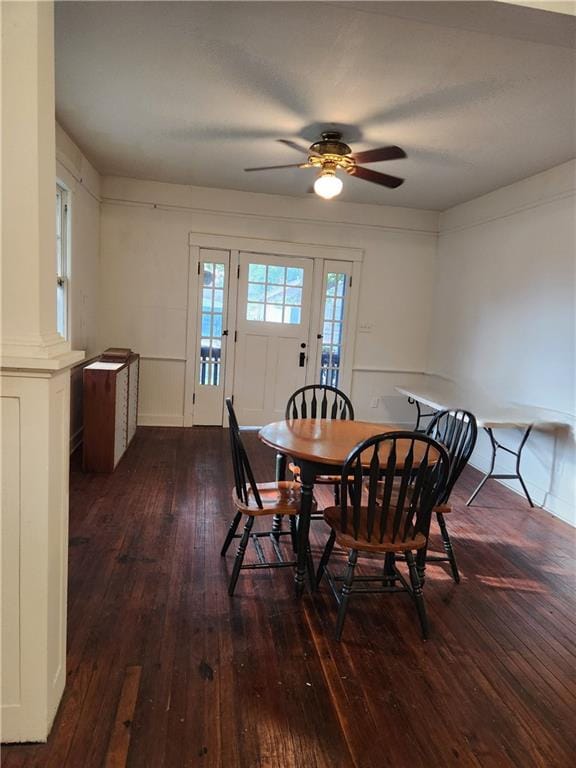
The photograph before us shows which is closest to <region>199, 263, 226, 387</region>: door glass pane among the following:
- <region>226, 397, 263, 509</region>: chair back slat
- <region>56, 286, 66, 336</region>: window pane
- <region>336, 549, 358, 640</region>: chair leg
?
<region>56, 286, 66, 336</region>: window pane

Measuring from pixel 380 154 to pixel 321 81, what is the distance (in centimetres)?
58

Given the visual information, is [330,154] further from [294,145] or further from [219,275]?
[219,275]

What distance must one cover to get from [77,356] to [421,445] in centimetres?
182

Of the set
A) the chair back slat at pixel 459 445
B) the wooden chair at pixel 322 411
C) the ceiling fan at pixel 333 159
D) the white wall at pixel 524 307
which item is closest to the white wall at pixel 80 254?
the ceiling fan at pixel 333 159

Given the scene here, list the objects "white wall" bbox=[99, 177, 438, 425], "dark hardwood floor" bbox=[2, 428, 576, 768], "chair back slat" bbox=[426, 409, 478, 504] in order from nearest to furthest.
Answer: "dark hardwood floor" bbox=[2, 428, 576, 768], "chair back slat" bbox=[426, 409, 478, 504], "white wall" bbox=[99, 177, 438, 425]

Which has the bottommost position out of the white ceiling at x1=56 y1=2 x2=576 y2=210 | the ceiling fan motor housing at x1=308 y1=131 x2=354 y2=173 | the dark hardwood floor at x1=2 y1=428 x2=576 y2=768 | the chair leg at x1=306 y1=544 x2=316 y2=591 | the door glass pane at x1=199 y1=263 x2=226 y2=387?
the dark hardwood floor at x1=2 y1=428 x2=576 y2=768

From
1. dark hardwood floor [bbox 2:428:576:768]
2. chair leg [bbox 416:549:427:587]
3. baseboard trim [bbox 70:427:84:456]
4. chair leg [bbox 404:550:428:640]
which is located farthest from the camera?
baseboard trim [bbox 70:427:84:456]

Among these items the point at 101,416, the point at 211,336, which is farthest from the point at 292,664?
the point at 211,336

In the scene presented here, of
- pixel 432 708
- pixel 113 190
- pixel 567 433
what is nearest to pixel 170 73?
pixel 113 190

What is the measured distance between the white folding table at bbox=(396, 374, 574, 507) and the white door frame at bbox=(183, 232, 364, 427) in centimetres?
106

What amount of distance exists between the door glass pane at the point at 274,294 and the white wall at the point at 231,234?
1.15 ft

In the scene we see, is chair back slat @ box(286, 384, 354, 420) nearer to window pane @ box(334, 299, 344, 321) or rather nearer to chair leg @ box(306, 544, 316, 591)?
chair leg @ box(306, 544, 316, 591)

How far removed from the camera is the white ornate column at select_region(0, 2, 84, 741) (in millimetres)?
1255

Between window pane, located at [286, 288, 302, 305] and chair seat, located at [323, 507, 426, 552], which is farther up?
window pane, located at [286, 288, 302, 305]
